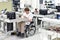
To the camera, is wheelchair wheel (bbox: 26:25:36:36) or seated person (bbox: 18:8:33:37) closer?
seated person (bbox: 18:8:33:37)

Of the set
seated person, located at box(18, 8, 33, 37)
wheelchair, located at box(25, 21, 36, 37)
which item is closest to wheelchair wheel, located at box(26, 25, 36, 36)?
wheelchair, located at box(25, 21, 36, 37)

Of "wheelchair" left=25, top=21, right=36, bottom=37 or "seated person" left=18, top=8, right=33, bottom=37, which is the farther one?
"wheelchair" left=25, top=21, right=36, bottom=37

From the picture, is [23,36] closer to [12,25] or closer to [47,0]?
[12,25]

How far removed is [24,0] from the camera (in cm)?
596

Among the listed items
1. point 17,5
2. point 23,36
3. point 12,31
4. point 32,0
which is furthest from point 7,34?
point 32,0

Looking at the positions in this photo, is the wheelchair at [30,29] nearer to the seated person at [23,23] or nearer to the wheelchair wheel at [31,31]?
the wheelchair wheel at [31,31]

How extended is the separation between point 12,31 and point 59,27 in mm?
2035

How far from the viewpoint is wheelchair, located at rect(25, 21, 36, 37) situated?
14.0ft

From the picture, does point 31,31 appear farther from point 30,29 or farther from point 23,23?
point 23,23

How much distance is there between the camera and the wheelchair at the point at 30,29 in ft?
14.0

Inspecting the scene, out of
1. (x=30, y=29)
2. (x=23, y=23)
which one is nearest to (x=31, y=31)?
(x=30, y=29)

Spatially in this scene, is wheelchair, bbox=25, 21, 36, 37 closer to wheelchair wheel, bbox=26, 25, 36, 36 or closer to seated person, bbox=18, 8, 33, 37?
wheelchair wheel, bbox=26, 25, 36, 36

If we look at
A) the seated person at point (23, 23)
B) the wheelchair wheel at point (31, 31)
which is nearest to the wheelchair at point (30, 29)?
the wheelchair wheel at point (31, 31)

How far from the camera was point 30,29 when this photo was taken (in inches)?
173
